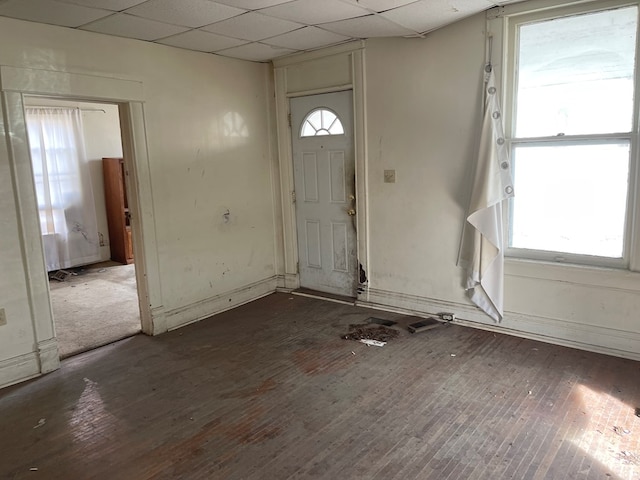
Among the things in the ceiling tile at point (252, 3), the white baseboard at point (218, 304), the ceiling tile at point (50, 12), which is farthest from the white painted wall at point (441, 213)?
the ceiling tile at point (50, 12)

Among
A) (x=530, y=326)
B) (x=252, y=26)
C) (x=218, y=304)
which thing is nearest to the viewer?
(x=252, y=26)

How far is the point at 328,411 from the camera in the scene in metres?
2.87

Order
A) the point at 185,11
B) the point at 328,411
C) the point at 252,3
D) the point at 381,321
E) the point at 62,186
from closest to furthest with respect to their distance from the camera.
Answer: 1. the point at 328,411
2. the point at 252,3
3. the point at 185,11
4. the point at 381,321
5. the point at 62,186

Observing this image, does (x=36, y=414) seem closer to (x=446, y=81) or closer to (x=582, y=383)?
(x=582, y=383)

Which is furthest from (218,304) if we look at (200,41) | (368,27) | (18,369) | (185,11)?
(368,27)

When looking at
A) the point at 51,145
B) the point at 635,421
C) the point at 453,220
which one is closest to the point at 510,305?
the point at 453,220

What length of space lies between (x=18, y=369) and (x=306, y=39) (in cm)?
350

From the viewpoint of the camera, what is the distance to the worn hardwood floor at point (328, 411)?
2381 mm

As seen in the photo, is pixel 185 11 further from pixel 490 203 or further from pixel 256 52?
pixel 490 203

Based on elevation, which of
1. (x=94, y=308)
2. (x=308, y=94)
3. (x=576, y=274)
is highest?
(x=308, y=94)

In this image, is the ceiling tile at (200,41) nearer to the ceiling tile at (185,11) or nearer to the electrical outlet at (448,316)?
the ceiling tile at (185,11)

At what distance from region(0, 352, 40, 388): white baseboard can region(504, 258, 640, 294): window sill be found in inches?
146

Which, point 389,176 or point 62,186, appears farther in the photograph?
point 62,186

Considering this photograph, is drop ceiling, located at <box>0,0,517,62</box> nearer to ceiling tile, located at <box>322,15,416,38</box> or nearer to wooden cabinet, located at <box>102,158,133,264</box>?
ceiling tile, located at <box>322,15,416,38</box>
